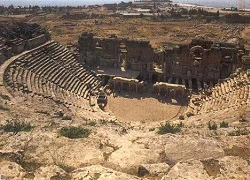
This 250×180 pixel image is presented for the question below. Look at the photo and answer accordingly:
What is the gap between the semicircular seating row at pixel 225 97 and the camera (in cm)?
2434

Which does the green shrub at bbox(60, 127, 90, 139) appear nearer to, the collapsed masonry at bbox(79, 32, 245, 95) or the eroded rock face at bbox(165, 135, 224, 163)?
the eroded rock face at bbox(165, 135, 224, 163)

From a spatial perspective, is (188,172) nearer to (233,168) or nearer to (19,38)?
(233,168)

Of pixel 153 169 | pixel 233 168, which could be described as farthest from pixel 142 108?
pixel 233 168

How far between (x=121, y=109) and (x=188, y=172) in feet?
69.8

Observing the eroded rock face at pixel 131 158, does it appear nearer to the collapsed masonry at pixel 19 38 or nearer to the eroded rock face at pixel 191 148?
the eroded rock face at pixel 191 148

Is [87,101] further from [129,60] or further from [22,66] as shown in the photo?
[129,60]

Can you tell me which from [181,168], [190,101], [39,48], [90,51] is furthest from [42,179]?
[90,51]

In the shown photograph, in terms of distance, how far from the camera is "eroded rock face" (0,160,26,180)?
8109 mm

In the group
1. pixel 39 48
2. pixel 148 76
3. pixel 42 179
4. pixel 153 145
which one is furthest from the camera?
pixel 148 76

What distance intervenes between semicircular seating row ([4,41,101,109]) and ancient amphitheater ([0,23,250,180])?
11 cm

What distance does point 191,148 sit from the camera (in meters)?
9.55

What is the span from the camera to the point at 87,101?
29875 mm

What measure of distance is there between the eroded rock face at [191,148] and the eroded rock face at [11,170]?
4292mm

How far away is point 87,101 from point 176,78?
1147 centimetres
